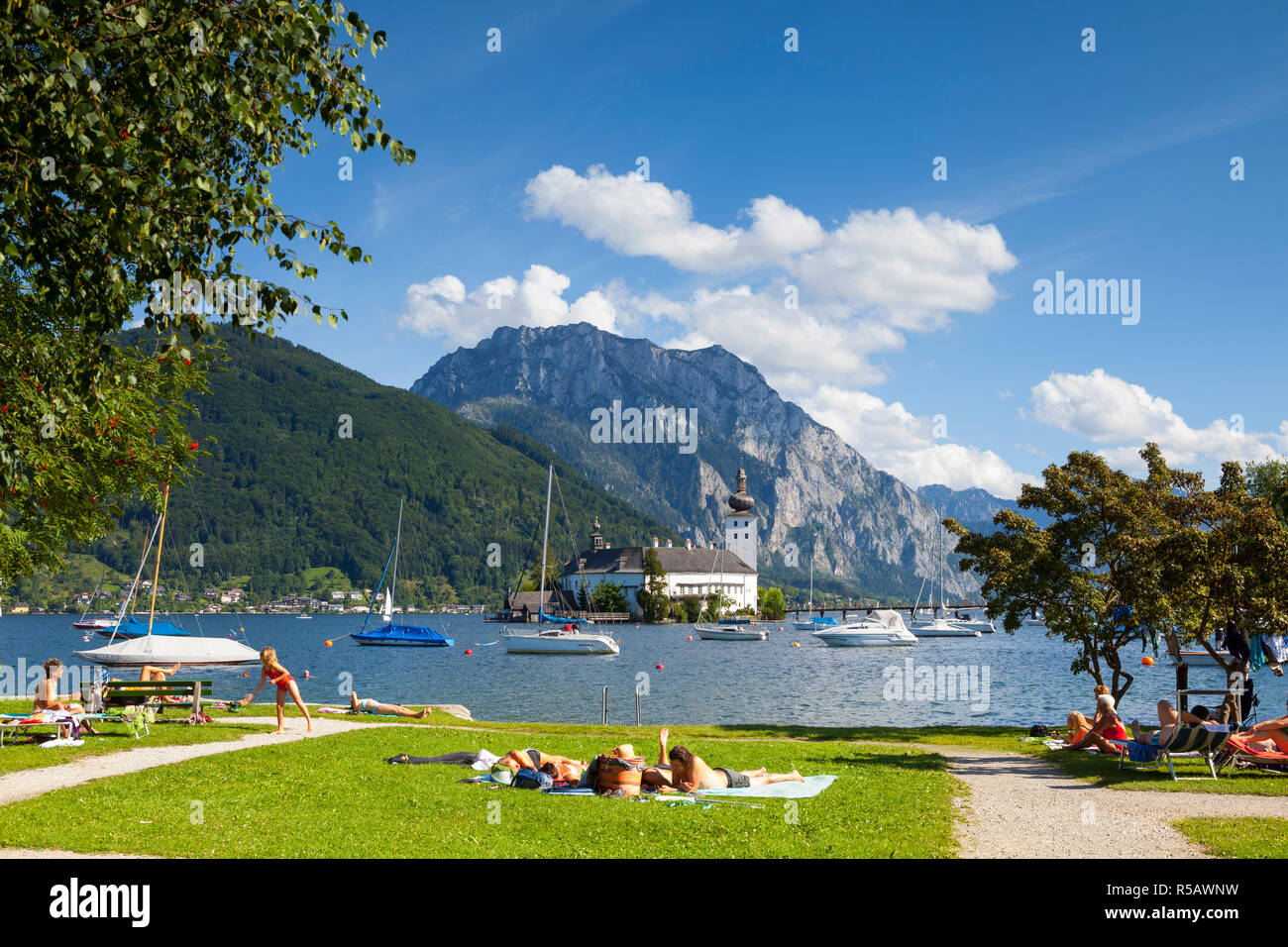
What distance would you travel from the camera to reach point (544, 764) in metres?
14.7

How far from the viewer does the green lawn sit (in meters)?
9.45

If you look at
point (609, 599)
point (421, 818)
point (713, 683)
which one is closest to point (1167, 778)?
point (421, 818)

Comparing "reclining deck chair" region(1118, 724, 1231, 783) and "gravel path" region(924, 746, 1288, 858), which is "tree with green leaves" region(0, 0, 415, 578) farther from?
"reclining deck chair" region(1118, 724, 1231, 783)

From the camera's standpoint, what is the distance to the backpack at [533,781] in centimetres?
1409

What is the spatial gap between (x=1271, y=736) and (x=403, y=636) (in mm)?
103231

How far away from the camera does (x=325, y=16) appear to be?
7.50m

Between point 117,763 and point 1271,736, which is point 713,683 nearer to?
point 1271,736

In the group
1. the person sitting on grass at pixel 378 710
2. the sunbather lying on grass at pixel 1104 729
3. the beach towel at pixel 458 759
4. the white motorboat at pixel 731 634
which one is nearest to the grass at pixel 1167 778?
the sunbather lying on grass at pixel 1104 729

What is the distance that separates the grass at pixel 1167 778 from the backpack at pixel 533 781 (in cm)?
901

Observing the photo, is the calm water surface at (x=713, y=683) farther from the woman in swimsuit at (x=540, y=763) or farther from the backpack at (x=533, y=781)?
the backpack at (x=533, y=781)

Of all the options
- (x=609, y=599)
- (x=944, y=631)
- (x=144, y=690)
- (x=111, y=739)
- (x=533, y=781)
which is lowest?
(x=944, y=631)
